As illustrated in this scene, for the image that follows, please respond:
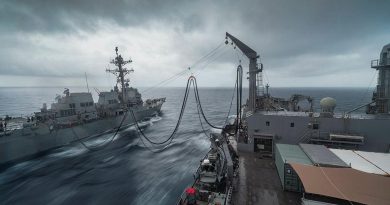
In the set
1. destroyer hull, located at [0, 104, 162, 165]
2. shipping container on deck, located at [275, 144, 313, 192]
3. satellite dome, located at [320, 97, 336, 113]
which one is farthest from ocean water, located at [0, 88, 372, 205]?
satellite dome, located at [320, 97, 336, 113]

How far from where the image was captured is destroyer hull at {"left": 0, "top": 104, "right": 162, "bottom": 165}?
100 ft

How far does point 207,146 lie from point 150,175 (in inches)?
559

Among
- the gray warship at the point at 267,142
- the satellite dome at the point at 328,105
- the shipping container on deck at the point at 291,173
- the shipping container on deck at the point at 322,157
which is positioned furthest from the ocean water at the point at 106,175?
the satellite dome at the point at 328,105

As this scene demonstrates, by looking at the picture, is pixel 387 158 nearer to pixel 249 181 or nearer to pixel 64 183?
pixel 249 181

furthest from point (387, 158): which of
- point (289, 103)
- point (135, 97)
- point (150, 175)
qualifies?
Result: point (135, 97)

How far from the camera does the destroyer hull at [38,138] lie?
30.5m

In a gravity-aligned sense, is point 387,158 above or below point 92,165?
above

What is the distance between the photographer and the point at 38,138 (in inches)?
1342

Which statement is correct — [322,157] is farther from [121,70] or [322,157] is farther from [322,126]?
[121,70]

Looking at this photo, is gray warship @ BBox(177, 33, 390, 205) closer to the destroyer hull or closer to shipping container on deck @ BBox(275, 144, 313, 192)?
shipping container on deck @ BBox(275, 144, 313, 192)

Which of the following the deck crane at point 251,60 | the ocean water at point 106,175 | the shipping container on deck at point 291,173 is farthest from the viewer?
the deck crane at point 251,60

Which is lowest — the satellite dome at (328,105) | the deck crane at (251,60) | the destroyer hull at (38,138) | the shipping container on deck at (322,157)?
the destroyer hull at (38,138)

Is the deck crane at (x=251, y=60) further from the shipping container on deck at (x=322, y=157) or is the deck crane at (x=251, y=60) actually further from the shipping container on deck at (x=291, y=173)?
the shipping container on deck at (x=291, y=173)

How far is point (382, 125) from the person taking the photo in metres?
21.5
